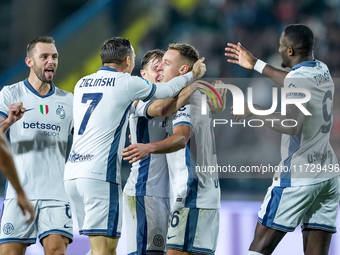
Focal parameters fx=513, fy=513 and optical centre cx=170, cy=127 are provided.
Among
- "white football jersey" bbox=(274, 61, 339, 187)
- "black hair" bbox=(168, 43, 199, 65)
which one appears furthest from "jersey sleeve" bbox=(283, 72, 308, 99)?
"black hair" bbox=(168, 43, 199, 65)

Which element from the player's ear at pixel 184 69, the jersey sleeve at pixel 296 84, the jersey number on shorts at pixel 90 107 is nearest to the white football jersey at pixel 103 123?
the jersey number on shorts at pixel 90 107

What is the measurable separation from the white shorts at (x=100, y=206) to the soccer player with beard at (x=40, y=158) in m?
0.64

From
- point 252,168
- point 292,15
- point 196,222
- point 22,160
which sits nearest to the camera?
point 196,222

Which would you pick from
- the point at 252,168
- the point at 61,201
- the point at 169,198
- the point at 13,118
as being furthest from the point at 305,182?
the point at 252,168

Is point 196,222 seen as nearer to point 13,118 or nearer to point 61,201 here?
point 61,201

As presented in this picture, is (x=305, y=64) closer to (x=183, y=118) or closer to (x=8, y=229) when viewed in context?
(x=183, y=118)

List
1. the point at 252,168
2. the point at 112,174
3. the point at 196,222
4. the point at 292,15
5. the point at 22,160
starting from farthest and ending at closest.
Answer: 1. the point at 292,15
2. the point at 252,168
3. the point at 22,160
4. the point at 196,222
5. the point at 112,174

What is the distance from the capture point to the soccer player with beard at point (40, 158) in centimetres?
450

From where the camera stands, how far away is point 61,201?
182 inches

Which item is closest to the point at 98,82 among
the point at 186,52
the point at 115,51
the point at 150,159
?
the point at 115,51

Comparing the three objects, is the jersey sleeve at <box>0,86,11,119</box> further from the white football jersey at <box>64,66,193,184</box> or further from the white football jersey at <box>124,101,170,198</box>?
the white football jersey at <box>124,101,170,198</box>

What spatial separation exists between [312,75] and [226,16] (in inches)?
291

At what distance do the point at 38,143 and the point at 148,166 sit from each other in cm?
103

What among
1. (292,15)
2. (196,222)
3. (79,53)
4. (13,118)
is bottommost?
(196,222)
